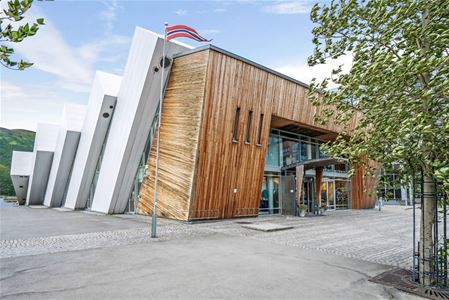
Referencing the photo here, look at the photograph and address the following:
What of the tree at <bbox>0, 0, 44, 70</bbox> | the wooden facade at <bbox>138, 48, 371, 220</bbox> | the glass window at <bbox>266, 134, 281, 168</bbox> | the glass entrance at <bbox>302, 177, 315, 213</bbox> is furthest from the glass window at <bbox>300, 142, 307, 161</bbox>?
the tree at <bbox>0, 0, 44, 70</bbox>

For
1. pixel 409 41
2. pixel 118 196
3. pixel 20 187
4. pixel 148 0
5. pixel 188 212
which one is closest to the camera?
pixel 409 41

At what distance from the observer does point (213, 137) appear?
52.2 feet

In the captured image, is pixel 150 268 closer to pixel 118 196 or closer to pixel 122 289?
pixel 122 289

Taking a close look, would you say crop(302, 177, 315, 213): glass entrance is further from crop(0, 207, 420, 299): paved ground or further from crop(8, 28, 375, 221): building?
crop(0, 207, 420, 299): paved ground

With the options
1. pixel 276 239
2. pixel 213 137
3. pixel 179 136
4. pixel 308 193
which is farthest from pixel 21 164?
pixel 276 239

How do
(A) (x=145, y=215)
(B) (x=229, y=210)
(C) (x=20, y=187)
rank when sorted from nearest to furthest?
(B) (x=229, y=210) < (A) (x=145, y=215) < (C) (x=20, y=187)

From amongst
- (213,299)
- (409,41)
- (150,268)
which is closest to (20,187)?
(150,268)

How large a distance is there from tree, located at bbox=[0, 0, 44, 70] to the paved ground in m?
4.48

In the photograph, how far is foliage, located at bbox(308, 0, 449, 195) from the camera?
512 centimetres

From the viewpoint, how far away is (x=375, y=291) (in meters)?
6.00

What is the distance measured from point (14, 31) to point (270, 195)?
1968cm

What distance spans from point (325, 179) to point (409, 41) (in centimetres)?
2150

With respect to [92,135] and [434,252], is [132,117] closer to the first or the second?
[92,135]

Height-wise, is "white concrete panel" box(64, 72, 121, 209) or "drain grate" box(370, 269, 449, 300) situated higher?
"white concrete panel" box(64, 72, 121, 209)
